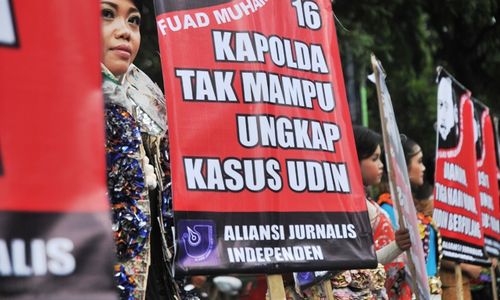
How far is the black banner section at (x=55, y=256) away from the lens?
208 cm

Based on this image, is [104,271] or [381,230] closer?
[104,271]

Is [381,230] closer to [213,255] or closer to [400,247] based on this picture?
[400,247]

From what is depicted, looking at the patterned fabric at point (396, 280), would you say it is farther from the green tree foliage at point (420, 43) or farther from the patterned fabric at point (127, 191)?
the green tree foliage at point (420, 43)

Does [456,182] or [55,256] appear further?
[456,182]

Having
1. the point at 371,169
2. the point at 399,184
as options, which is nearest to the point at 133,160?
the point at 399,184

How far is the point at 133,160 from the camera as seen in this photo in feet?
12.6

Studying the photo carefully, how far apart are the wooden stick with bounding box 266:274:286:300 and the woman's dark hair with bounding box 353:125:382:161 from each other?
2.62m

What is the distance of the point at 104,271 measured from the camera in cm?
218

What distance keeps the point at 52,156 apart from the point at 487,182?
7.22 m

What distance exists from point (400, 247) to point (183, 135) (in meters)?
2.23

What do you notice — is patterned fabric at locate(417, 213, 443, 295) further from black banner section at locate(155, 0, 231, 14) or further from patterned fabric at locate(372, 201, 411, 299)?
black banner section at locate(155, 0, 231, 14)

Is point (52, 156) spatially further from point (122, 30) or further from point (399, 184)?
point (399, 184)

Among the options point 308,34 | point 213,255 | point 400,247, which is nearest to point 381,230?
point 400,247

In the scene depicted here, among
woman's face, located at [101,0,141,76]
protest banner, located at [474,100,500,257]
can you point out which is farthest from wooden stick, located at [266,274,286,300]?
protest banner, located at [474,100,500,257]
